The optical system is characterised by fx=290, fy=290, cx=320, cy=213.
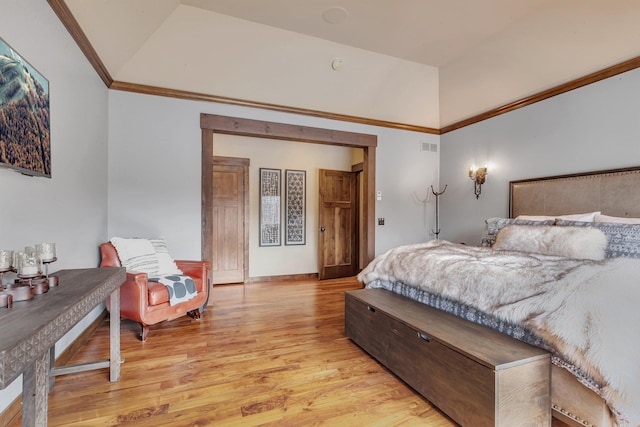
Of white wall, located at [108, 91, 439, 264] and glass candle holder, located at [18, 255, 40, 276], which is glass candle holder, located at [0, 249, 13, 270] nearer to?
glass candle holder, located at [18, 255, 40, 276]

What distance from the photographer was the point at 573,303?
1.39 meters

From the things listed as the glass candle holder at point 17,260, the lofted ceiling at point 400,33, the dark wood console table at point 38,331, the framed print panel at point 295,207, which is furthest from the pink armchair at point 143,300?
the framed print panel at point 295,207

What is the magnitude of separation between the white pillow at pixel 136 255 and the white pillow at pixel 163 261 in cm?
4

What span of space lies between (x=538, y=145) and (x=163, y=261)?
450 centimetres

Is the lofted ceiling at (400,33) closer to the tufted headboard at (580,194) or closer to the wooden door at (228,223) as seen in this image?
the tufted headboard at (580,194)

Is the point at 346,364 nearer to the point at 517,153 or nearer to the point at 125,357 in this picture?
the point at 125,357

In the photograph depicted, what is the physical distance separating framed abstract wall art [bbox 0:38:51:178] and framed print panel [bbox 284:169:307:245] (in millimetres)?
3524

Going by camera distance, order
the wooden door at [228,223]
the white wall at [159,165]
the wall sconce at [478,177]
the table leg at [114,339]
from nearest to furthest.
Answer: the table leg at [114,339] → the white wall at [159,165] → the wall sconce at [478,177] → the wooden door at [228,223]

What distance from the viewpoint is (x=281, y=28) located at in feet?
10.4

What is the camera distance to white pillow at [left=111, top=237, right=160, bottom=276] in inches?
111

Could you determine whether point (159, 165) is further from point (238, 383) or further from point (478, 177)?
point (478, 177)

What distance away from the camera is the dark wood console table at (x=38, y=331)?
0.85 m

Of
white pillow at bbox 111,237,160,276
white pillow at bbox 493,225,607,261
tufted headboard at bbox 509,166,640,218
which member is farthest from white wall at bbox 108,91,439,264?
tufted headboard at bbox 509,166,640,218

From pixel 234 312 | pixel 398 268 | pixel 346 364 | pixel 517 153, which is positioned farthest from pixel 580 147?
pixel 234 312
